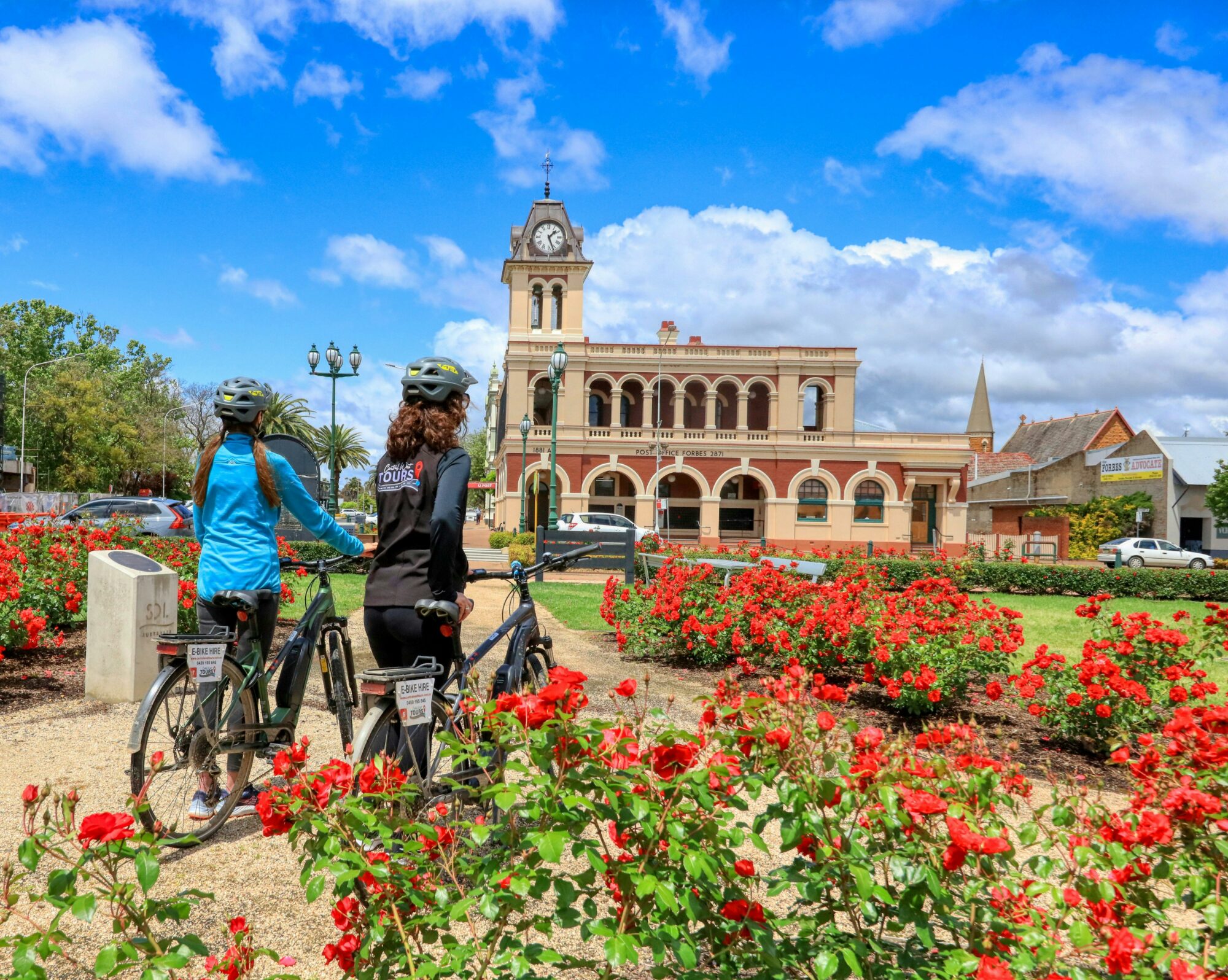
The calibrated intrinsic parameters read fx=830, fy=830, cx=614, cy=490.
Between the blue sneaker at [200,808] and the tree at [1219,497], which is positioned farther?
the tree at [1219,497]

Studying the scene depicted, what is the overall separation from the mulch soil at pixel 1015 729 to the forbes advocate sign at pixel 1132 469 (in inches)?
1872

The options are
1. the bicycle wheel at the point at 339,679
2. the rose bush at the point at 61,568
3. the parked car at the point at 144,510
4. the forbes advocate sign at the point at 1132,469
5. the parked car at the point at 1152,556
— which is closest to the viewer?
the bicycle wheel at the point at 339,679

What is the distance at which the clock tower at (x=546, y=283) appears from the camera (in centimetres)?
4309

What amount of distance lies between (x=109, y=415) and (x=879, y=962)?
57491 mm

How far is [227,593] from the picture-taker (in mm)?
3709

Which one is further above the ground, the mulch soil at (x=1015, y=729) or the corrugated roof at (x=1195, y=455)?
the corrugated roof at (x=1195, y=455)

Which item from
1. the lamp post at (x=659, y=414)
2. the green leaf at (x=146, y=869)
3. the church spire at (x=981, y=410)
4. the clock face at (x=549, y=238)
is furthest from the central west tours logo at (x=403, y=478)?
the church spire at (x=981, y=410)

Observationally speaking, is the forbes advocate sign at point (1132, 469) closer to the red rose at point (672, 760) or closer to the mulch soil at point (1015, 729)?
the mulch soil at point (1015, 729)

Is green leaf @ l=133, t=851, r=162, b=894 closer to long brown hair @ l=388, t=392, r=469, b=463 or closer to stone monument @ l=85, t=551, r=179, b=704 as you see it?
long brown hair @ l=388, t=392, r=469, b=463

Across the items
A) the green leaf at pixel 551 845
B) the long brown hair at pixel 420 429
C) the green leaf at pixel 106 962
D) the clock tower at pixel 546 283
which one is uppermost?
the clock tower at pixel 546 283

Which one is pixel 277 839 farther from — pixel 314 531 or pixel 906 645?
pixel 906 645

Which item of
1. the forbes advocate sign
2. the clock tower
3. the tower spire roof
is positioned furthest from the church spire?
the clock tower

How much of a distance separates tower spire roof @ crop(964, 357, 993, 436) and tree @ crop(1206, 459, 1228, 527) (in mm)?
50771

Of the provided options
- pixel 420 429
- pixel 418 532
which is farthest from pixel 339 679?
pixel 420 429
